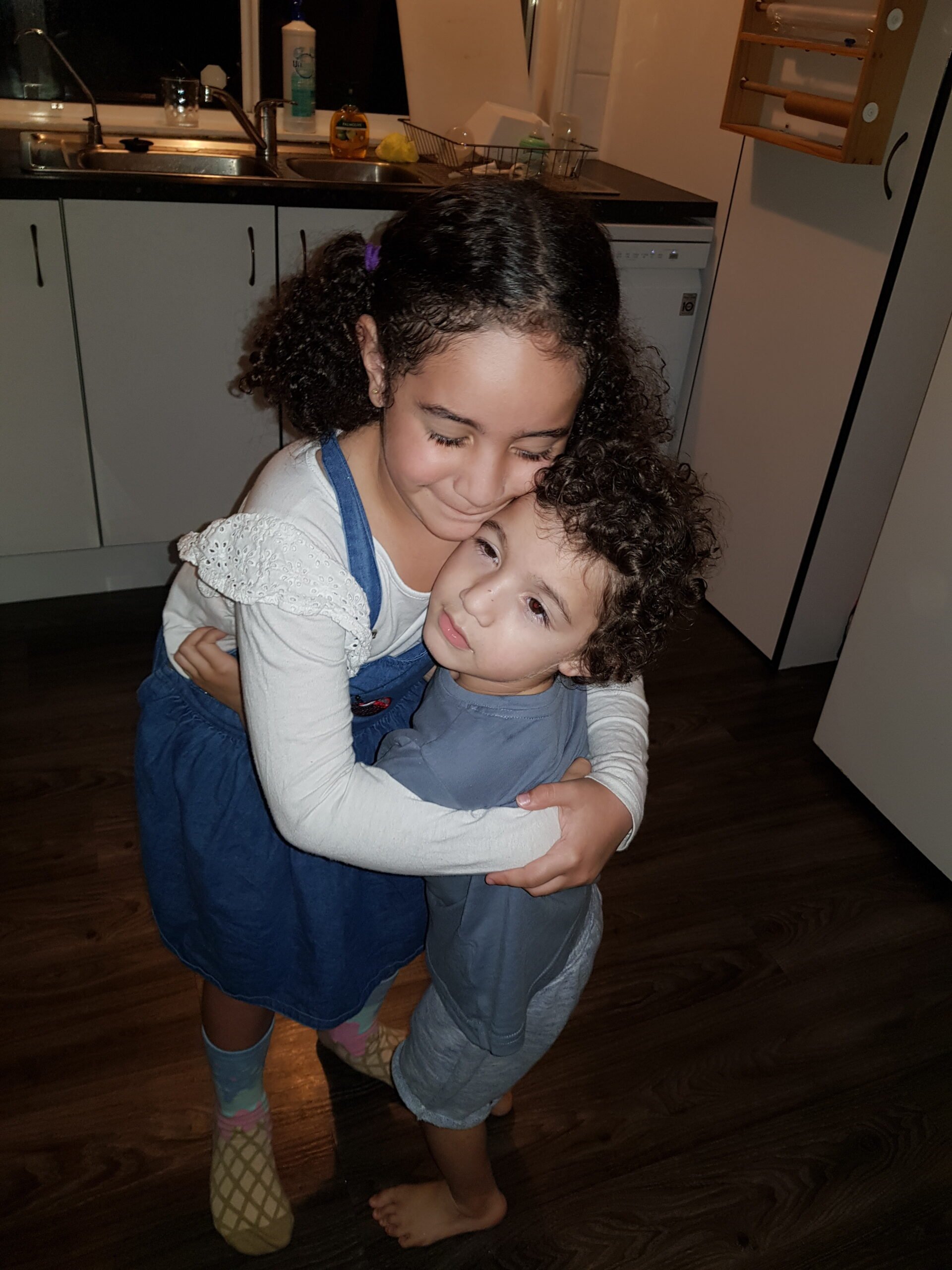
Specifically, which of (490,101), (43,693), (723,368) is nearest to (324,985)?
(43,693)

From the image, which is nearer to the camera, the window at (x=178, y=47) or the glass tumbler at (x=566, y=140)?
the window at (x=178, y=47)

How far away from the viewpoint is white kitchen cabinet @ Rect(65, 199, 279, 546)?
1.97 m

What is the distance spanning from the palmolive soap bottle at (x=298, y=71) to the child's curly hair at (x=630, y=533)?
2.13m

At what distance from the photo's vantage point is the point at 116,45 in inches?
95.4

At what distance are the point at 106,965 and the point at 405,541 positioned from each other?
0.98 m

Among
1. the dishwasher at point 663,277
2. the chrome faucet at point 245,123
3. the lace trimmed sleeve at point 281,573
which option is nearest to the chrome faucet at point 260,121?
the chrome faucet at point 245,123

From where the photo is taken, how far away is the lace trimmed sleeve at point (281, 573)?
31.1 inches

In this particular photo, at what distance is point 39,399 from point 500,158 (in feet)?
4.41

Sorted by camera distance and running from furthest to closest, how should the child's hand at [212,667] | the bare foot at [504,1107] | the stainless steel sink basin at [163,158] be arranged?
the stainless steel sink basin at [163,158] < the bare foot at [504,1107] < the child's hand at [212,667]

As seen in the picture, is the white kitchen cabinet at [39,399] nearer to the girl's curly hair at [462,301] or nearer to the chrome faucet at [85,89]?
the chrome faucet at [85,89]

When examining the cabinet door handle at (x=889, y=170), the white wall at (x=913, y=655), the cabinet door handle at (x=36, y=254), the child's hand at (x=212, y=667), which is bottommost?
the white wall at (x=913, y=655)

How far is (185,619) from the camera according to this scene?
41.7 inches

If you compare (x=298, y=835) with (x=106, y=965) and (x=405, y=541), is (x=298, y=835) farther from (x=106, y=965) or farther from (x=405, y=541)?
(x=106, y=965)

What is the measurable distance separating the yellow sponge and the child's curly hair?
1.96 meters
